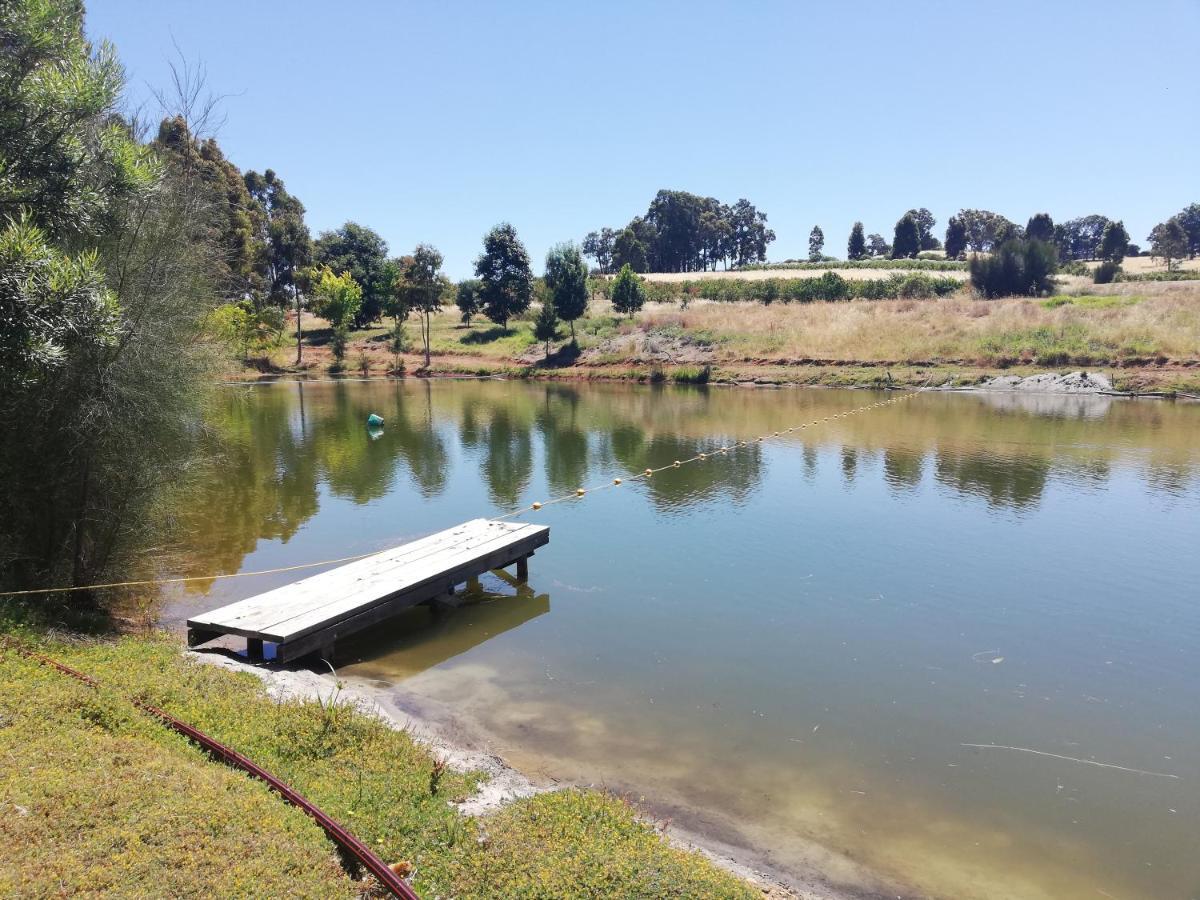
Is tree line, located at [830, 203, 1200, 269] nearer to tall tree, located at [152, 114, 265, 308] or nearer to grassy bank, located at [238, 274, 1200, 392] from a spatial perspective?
grassy bank, located at [238, 274, 1200, 392]

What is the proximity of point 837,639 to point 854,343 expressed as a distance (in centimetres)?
4718

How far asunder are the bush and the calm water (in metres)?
45.8

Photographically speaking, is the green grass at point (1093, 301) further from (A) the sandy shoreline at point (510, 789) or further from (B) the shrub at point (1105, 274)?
(A) the sandy shoreline at point (510, 789)

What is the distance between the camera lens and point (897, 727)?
33.9 feet

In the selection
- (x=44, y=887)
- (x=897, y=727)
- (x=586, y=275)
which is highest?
(x=586, y=275)

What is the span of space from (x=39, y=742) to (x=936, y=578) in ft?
48.3

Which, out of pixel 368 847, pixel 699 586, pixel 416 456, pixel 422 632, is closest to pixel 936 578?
pixel 699 586

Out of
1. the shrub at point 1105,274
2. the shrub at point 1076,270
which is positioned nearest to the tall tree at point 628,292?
the shrub at point 1105,274

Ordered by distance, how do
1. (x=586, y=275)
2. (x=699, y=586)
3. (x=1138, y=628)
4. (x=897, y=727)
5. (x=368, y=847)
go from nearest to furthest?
(x=368, y=847)
(x=897, y=727)
(x=1138, y=628)
(x=699, y=586)
(x=586, y=275)

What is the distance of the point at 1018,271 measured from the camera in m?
70.2

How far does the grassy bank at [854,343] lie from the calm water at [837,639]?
879 inches

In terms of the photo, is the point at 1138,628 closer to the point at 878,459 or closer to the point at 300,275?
the point at 878,459

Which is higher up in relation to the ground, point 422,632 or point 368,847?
point 368,847

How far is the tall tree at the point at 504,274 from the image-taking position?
2862 inches
